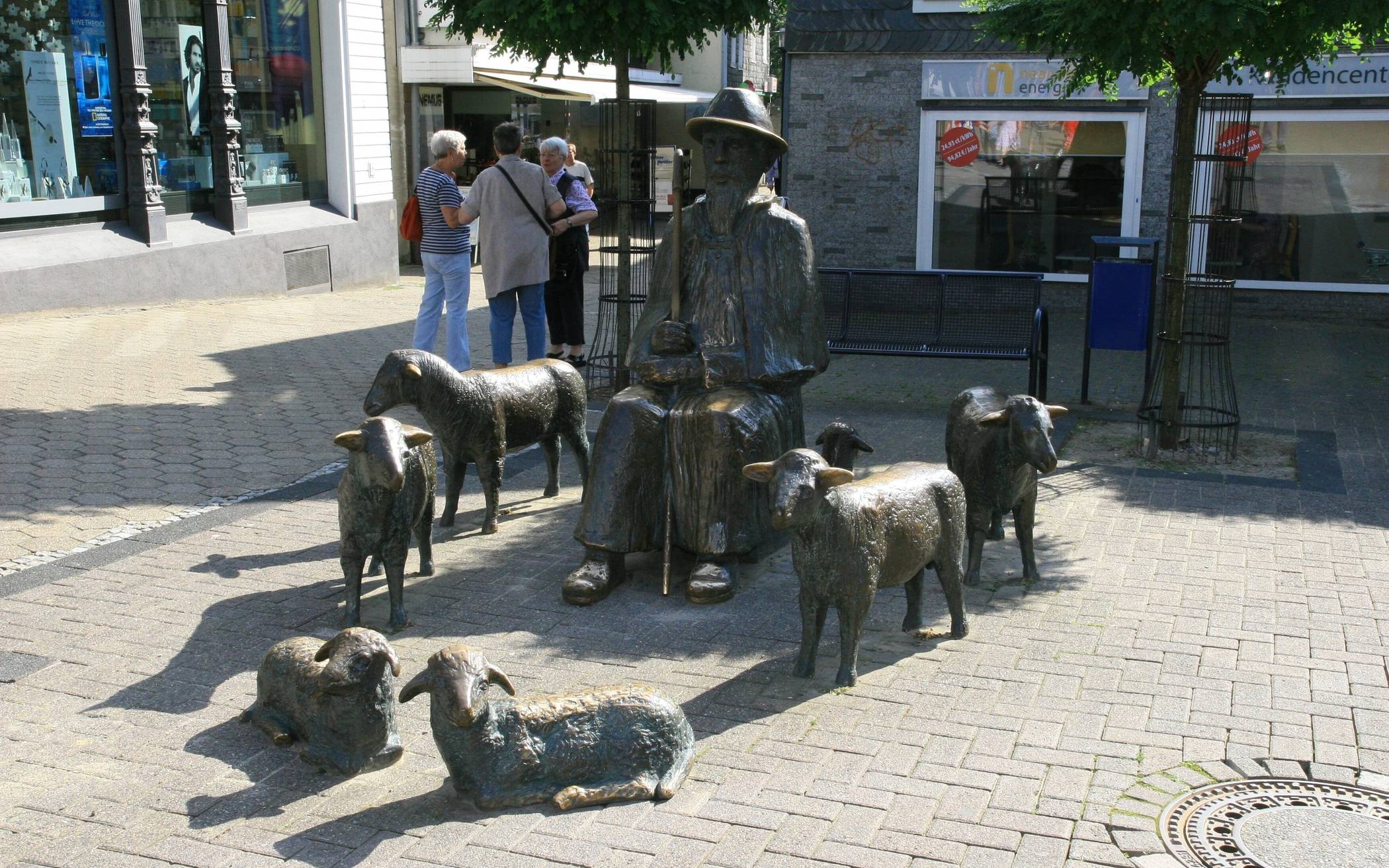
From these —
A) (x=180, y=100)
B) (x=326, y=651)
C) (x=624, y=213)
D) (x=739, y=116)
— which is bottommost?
(x=326, y=651)

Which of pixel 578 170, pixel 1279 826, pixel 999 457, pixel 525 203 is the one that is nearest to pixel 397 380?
pixel 999 457

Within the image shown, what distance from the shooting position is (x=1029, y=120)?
48.1 feet

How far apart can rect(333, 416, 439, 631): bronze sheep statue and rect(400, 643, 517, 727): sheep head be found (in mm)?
1329

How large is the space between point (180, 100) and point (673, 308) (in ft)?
35.9

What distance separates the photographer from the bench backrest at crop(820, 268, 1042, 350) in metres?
10.3

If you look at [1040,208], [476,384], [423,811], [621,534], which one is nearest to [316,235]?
[1040,208]

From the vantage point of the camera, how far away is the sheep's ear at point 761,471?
4812 millimetres

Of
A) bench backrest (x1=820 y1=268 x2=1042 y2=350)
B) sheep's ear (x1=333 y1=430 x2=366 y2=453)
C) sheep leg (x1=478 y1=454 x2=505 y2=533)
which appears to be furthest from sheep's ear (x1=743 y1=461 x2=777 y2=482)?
bench backrest (x1=820 y1=268 x2=1042 y2=350)

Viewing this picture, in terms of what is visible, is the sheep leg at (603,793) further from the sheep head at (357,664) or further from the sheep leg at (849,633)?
the sheep leg at (849,633)

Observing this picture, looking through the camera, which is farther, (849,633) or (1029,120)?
(1029,120)

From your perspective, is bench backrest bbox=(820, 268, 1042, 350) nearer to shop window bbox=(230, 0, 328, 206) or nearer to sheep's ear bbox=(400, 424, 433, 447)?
sheep's ear bbox=(400, 424, 433, 447)

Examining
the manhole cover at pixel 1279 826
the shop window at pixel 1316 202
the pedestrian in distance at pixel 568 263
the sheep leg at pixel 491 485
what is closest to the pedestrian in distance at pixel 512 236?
the pedestrian in distance at pixel 568 263

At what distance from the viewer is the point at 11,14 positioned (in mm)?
13117

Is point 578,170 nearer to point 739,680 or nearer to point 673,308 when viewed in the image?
point 673,308
